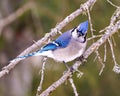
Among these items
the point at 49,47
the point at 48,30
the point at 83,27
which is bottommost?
the point at 83,27

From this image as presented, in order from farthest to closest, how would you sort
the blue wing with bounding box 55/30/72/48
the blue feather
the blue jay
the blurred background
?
the blurred background, the blue wing with bounding box 55/30/72/48, the blue jay, the blue feather

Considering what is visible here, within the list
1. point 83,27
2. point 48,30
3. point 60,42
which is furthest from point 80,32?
point 48,30

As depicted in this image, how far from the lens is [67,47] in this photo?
152 inches

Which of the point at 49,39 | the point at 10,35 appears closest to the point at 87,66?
the point at 49,39

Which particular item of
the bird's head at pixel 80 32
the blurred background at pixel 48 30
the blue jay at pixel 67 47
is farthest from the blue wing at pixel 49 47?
the blurred background at pixel 48 30

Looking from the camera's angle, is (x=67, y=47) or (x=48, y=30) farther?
(x=48, y=30)

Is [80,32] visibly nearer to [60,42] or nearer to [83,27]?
[83,27]

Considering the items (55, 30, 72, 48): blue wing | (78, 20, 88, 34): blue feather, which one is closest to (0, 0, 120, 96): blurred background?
(55, 30, 72, 48): blue wing

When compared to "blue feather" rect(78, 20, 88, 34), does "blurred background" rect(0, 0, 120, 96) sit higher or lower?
higher

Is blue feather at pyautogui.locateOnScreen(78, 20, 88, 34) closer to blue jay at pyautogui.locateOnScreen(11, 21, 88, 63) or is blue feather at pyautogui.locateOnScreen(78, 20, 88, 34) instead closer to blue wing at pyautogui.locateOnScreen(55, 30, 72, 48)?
blue jay at pyautogui.locateOnScreen(11, 21, 88, 63)

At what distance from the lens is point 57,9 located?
5.14 m

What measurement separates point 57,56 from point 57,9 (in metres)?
1.45

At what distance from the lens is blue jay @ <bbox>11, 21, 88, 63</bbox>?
12.0 feet

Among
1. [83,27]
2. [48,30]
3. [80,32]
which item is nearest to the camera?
[83,27]
